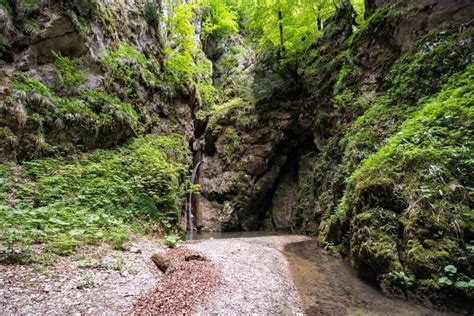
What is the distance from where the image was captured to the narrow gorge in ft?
19.7

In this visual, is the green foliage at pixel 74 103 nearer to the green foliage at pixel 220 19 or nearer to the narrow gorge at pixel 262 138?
the narrow gorge at pixel 262 138

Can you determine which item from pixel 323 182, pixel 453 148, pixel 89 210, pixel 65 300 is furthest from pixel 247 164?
pixel 65 300

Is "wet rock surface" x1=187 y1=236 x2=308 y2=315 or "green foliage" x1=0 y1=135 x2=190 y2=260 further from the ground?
"green foliage" x1=0 y1=135 x2=190 y2=260

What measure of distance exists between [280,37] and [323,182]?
998 cm

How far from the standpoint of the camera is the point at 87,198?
841 cm

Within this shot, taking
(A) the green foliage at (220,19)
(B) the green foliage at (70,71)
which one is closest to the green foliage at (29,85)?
(B) the green foliage at (70,71)

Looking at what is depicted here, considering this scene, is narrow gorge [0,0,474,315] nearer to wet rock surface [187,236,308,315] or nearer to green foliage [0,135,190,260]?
green foliage [0,135,190,260]

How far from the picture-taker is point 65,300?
13.7ft

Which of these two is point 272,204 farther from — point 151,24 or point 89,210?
point 151,24

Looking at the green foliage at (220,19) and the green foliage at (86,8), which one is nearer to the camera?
the green foliage at (86,8)

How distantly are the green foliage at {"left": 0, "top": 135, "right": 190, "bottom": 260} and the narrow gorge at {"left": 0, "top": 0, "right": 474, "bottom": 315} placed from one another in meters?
0.05

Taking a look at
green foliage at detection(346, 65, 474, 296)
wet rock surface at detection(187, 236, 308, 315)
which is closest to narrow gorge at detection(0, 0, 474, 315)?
green foliage at detection(346, 65, 474, 296)

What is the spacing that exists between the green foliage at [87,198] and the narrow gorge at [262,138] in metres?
0.05

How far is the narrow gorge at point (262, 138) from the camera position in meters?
6.00
